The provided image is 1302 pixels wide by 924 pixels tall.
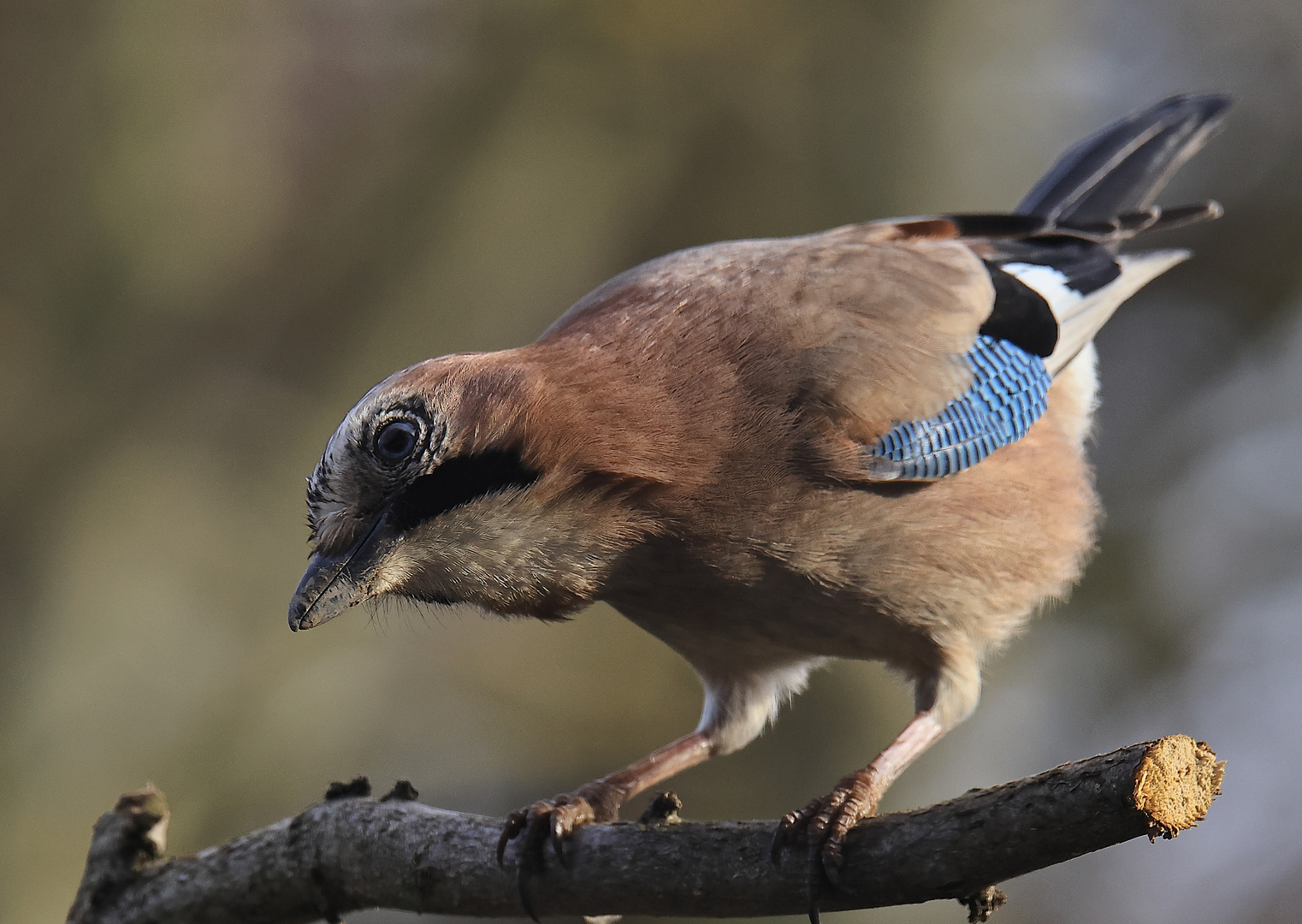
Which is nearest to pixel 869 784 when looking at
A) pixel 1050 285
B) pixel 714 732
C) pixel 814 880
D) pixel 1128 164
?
pixel 814 880

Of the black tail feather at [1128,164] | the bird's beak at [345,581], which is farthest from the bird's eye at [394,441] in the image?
the black tail feather at [1128,164]

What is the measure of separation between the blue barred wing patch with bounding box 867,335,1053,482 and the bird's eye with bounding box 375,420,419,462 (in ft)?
3.69

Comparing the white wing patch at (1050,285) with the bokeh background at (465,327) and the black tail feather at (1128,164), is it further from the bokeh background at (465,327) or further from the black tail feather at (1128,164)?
the bokeh background at (465,327)

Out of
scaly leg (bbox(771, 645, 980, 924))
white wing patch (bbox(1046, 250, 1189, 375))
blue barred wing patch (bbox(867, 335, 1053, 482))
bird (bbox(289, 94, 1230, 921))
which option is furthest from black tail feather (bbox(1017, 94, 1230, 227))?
scaly leg (bbox(771, 645, 980, 924))

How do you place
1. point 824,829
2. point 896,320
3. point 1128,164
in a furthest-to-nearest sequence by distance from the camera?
point 1128,164 → point 896,320 → point 824,829

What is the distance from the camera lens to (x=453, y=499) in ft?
8.16

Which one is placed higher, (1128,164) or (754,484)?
(1128,164)

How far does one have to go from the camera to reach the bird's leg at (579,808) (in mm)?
2707

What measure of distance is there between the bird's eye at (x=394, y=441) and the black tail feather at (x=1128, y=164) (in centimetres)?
302

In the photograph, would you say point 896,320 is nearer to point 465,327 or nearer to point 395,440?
point 395,440

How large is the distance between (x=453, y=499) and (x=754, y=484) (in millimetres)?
711

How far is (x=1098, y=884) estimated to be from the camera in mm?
7062

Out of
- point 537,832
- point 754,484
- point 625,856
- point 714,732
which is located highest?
point 754,484

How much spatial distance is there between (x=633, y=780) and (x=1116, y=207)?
2.84 m
